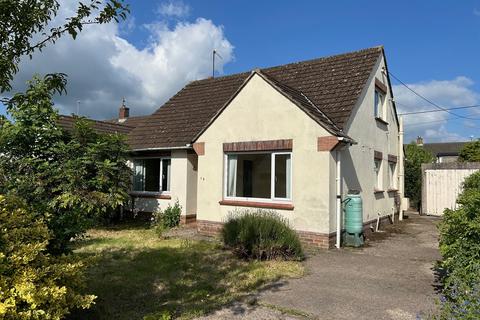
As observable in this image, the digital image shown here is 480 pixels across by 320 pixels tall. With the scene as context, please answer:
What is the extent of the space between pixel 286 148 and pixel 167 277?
5.22 metres

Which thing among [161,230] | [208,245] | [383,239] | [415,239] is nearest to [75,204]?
[161,230]

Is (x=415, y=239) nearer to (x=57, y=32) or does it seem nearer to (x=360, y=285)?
(x=360, y=285)

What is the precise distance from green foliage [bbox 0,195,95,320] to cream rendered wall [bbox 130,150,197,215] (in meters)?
9.35

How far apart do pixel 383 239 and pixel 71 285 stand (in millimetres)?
9933

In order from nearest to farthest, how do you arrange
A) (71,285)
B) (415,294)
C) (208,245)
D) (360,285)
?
(71,285), (415,294), (360,285), (208,245)

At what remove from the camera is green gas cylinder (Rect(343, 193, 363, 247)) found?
10.7 m

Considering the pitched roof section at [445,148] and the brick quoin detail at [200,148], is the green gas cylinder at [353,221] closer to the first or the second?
the brick quoin detail at [200,148]

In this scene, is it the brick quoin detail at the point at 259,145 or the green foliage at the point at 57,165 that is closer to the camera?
the brick quoin detail at the point at 259,145

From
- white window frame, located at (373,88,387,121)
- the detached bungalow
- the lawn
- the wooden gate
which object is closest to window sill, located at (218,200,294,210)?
the detached bungalow

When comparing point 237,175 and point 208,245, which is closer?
point 208,245

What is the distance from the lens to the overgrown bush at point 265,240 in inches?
341

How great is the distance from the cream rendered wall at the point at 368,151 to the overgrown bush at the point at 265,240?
129 inches

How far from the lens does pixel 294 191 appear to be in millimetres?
10844

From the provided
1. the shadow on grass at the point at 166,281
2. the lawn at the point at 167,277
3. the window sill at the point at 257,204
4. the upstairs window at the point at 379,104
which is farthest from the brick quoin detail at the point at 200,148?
the upstairs window at the point at 379,104
